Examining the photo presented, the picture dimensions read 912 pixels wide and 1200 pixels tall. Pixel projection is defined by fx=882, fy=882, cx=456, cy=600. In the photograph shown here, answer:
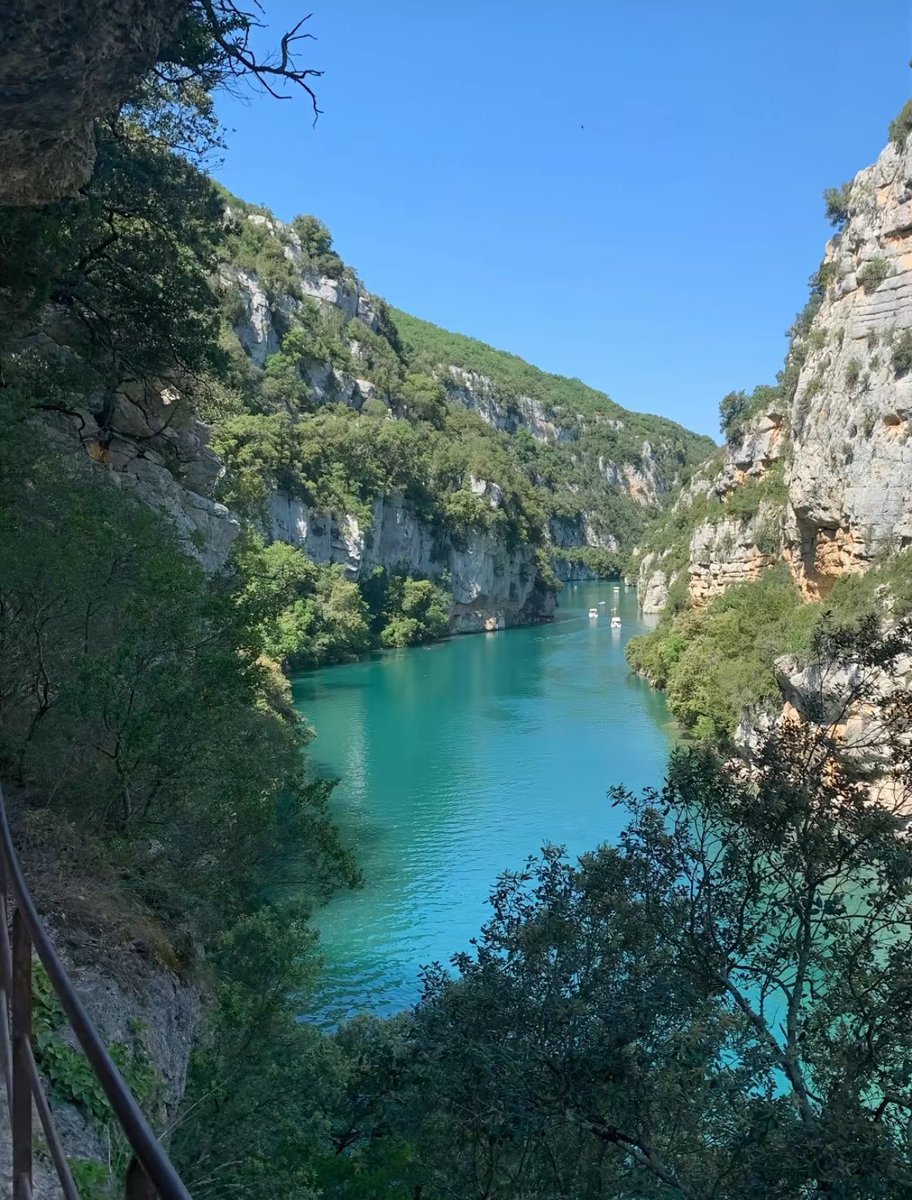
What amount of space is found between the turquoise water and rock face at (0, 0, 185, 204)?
12281 mm

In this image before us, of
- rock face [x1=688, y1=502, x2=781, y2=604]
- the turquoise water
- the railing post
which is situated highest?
rock face [x1=688, y1=502, x2=781, y2=604]

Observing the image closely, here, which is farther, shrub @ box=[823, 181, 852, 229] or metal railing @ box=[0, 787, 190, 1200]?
shrub @ box=[823, 181, 852, 229]

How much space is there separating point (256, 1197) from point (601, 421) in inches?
6899

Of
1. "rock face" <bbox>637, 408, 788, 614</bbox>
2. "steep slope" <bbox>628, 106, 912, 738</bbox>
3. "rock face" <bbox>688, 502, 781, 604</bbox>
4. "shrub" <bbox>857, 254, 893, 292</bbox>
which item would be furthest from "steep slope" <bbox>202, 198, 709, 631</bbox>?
"shrub" <bbox>857, 254, 893, 292</bbox>

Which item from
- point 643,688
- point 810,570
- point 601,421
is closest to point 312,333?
point 643,688

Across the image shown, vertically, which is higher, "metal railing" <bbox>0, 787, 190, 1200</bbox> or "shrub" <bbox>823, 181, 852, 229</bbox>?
"shrub" <bbox>823, 181, 852, 229</bbox>

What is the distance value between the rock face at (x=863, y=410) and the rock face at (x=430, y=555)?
31.8m

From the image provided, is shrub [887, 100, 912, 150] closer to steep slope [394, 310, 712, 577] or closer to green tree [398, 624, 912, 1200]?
green tree [398, 624, 912, 1200]

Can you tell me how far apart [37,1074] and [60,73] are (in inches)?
260

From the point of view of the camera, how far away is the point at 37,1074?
1641 millimetres

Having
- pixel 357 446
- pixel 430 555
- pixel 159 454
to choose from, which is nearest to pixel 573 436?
pixel 430 555

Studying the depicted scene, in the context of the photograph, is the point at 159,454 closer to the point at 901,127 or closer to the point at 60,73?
the point at 60,73

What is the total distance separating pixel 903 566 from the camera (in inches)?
1035

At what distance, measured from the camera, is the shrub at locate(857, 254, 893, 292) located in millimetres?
31484
